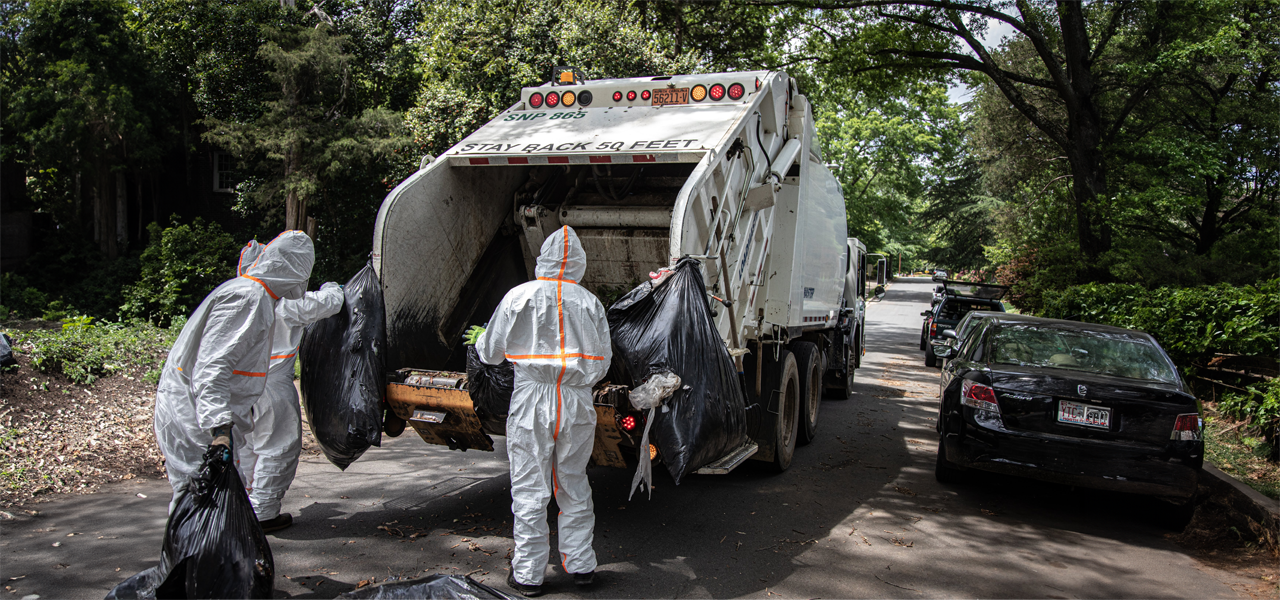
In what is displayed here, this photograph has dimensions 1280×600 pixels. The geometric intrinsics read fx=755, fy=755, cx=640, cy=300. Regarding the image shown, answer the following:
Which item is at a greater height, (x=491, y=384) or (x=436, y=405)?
(x=491, y=384)

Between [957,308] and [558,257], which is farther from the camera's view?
[957,308]

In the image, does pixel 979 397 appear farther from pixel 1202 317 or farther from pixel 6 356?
pixel 6 356

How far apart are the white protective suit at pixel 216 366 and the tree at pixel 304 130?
31.7 ft

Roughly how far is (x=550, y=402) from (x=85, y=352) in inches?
222

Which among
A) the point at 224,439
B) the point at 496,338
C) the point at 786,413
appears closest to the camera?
the point at 224,439

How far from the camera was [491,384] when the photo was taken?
389cm

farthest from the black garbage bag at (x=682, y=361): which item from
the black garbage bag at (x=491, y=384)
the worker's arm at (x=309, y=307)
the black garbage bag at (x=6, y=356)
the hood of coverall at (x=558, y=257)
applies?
the black garbage bag at (x=6, y=356)

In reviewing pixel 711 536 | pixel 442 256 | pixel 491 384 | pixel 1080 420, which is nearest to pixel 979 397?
pixel 1080 420

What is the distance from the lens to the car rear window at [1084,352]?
5219mm

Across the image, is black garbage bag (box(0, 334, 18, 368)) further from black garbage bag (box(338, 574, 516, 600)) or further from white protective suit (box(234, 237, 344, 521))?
black garbage bag (box(338, 574, 516, 600))

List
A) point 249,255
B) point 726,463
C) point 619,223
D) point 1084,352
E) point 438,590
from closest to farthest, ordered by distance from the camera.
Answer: point 438,590, point 249,255, point 726,463, point 1084,352, point 619,223

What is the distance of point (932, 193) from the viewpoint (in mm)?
39188

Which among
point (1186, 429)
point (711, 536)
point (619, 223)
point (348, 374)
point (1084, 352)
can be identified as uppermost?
point (619, 223)

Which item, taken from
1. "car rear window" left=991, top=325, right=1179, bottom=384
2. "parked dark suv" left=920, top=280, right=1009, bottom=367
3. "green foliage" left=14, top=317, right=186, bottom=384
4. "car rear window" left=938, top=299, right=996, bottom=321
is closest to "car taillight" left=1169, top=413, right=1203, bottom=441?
"car rear window" left=991, top=325, right=1179, bottom=384
